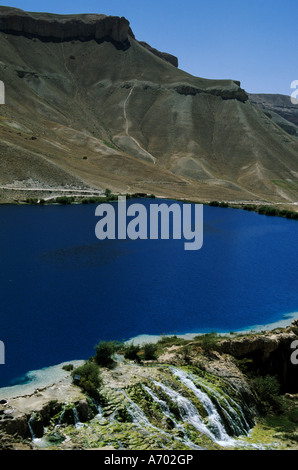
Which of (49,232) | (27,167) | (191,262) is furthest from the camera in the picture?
Answer: (27,167)

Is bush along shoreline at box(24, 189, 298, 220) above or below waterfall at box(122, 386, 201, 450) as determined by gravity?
above

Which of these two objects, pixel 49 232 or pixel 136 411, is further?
pixel 49 232

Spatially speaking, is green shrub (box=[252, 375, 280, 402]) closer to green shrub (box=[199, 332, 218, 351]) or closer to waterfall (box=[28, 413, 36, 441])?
green shrub (box=[199, 332, 218, 351])

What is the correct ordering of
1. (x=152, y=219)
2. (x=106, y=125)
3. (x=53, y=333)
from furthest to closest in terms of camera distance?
(x=106, y=125)
(x=152, y=219)
(x=53, y=333)

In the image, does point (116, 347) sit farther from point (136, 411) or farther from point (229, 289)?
point (229, 289)

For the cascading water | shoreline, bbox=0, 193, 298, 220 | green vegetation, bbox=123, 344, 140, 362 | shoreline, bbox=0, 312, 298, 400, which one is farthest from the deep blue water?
shoreline, bbox=0, 193, 298, 220

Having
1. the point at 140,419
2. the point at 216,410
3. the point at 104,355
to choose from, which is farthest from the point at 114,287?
the point at 140,419

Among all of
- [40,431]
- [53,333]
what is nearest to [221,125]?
[53,333]

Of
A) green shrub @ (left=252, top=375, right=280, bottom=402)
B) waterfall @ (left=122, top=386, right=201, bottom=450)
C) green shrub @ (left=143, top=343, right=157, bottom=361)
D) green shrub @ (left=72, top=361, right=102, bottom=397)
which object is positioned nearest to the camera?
waterfall @ (left=122, top=386, right=201, bottom=450)
